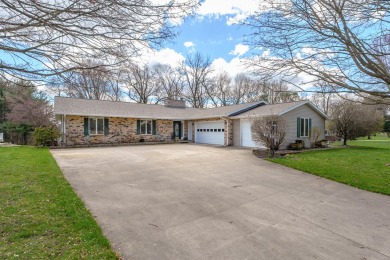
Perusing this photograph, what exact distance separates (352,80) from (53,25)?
19.0 feet

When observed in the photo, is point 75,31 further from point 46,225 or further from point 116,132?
point 116,132

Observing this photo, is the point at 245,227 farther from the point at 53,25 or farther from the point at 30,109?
the point at 30,109

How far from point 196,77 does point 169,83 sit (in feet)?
13.8

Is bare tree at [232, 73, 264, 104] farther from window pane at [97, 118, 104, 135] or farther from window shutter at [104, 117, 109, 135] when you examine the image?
window pane at [97, 118, 104, 135]

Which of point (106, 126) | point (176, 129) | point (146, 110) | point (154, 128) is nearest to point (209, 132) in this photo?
point (176, 129)

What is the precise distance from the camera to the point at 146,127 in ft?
65.5

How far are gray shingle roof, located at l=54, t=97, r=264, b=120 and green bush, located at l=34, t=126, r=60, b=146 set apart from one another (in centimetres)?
143

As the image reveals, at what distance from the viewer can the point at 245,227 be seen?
356 centimetres

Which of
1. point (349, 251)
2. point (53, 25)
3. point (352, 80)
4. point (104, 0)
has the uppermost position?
point (104, 0)

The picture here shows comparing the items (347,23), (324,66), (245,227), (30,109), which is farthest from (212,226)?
(30,109)

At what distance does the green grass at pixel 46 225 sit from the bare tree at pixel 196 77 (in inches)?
1119

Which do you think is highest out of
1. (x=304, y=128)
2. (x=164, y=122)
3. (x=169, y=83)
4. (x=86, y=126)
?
(x=169, y=83)

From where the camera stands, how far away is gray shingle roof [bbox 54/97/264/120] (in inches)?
663

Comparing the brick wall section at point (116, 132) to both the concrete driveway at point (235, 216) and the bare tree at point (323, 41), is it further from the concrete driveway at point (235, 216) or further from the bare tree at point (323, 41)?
the bare tree at point (323, 41)
